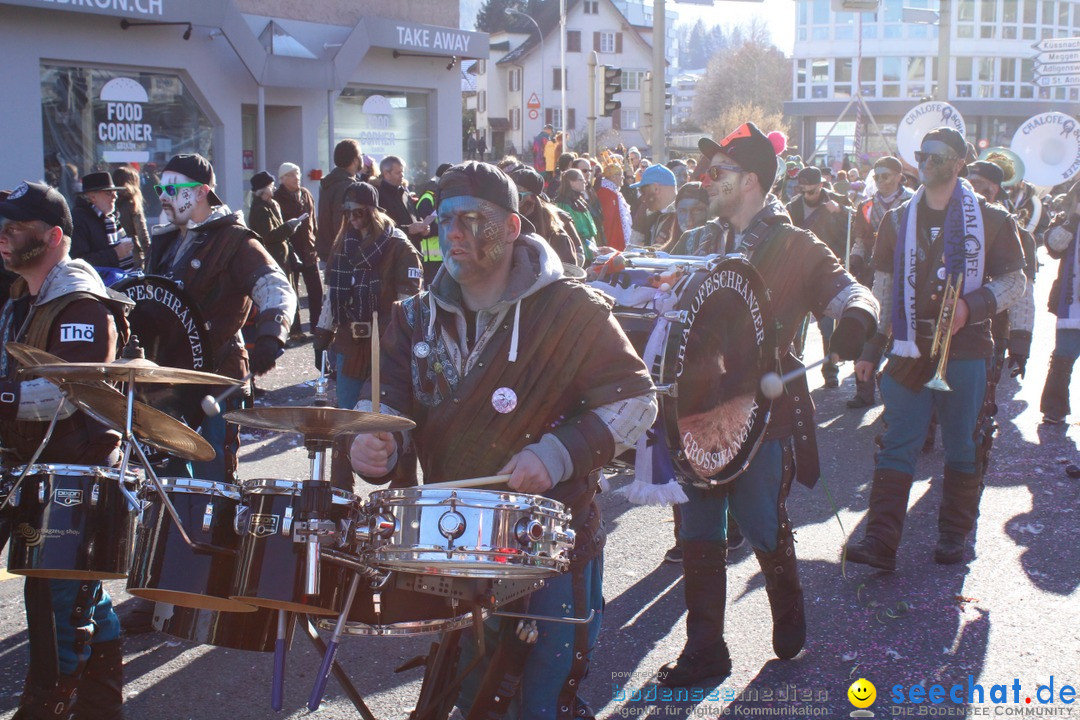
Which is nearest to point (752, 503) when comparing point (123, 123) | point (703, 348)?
point (703, 348)

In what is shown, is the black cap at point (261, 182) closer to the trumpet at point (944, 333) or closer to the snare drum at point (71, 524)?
the trumpet at point (944, 333)

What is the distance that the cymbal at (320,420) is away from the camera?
2648 millimetres

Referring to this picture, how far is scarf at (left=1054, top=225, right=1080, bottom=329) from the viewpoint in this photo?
28.5ft

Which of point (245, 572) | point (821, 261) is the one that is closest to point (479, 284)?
point (245, 572)

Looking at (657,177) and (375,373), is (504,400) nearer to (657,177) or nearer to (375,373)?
(375,373)

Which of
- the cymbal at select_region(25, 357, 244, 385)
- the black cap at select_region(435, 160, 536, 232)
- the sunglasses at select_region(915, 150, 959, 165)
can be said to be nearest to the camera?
the cymbal at select_region(25, 357, 244, 385)

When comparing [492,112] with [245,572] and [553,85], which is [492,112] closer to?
[553,85]

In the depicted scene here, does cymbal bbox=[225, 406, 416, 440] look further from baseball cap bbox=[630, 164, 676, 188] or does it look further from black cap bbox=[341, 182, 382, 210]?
baseball cap bbox=[630, 164, 676, 188]

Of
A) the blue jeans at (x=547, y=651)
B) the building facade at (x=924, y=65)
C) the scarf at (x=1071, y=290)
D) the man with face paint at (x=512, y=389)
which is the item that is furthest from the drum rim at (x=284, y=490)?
the building facade at (x=924, y=65)

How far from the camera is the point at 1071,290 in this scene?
8.75 m

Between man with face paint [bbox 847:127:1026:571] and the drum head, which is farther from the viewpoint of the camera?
man with face paint [bbox 847:127:1026:571]

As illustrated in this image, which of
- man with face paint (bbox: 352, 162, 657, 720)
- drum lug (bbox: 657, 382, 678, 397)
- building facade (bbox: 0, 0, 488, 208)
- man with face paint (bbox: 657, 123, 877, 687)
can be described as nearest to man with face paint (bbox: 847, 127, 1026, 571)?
man with face paint (bbox: 657, 123, 877, 687)

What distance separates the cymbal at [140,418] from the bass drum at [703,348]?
1.50 meters

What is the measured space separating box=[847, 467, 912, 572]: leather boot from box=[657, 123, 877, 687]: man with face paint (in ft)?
3.31
